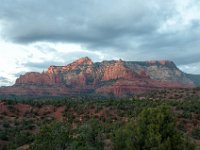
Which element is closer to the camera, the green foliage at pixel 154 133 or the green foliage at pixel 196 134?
the green foliage at pixel 154 133

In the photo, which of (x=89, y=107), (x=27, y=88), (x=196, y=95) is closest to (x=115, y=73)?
(x=27, y=88)

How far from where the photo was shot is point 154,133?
80.6ft

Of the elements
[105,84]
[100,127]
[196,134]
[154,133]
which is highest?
[105,84]

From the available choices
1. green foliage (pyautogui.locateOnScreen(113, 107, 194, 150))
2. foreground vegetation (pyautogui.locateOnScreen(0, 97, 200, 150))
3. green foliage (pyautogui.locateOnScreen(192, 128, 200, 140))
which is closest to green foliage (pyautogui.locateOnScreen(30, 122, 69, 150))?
foreground vegetation (pyautogui.locateOnScreen(0, 97, 200, 150))

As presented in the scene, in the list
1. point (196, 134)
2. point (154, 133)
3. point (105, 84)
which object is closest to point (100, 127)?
point (196, 134)

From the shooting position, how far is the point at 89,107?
6700cm

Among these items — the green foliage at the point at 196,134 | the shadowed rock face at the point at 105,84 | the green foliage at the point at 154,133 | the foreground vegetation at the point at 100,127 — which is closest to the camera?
the green foliage at the point at 154,133

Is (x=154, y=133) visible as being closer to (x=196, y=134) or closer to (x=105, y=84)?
(x=196, y=134)

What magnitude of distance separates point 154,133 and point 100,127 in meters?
17.6

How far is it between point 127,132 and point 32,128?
30.9 metres

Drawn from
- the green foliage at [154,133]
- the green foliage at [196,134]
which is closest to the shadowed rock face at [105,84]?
the green foliage at [196,134]

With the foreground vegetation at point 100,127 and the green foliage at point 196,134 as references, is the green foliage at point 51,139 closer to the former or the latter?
the foreground vegetation at point 100,127

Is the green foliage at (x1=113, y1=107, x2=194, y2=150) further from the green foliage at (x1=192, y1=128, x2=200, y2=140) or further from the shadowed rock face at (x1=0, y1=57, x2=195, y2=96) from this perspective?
the shadowed rock face at (x1=0, y1=57, x2=195, y2=96)

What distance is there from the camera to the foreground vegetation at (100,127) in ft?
82.3
